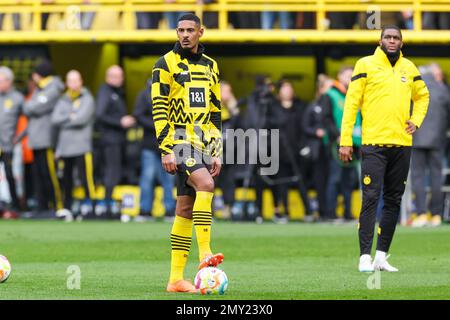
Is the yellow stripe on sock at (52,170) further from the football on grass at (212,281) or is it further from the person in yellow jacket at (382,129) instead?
the football on grass at (212,281)

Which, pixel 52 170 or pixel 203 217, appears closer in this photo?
pixel 203 217

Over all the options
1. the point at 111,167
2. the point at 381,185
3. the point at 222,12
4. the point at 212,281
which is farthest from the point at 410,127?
the point at 222,12

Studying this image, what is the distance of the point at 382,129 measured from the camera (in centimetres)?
1305

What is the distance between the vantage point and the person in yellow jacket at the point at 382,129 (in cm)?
1304

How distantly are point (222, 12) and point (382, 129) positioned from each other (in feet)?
33.2

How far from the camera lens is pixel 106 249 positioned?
15992 mm

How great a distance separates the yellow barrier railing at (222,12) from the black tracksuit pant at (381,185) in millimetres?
9202

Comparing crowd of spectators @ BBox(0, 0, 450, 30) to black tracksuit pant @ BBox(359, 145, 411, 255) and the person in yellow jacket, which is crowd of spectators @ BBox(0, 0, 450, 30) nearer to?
the person in yellow jacket

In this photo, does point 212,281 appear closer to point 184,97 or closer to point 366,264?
point 184,97

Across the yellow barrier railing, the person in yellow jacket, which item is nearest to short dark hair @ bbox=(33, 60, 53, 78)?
the yellow barrier railing

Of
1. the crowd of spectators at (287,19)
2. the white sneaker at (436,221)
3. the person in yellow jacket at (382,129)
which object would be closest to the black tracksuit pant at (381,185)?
the person in yellow jacket at (382,129)

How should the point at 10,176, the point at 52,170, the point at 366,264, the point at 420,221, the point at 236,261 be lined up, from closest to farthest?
the point at 366,264
the point at 236,261
the point at 420,221
the point at 52,170
the point at 10,176
